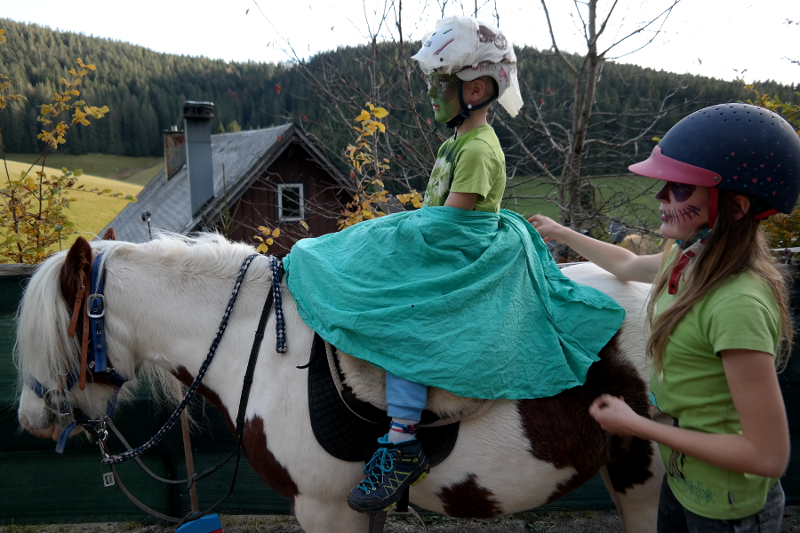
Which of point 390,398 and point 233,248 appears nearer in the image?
point 390,398

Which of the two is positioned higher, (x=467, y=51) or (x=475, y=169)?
(x=467, y=51)

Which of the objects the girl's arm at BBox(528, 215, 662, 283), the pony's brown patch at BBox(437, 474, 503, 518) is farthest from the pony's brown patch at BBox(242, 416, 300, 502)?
the girl's arm at BBox(528, 215, 662, 283)

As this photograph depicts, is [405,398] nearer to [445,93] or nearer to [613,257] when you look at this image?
[613,257]

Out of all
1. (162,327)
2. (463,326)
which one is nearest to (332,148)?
(162,327)

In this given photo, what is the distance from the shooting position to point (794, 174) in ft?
4.46

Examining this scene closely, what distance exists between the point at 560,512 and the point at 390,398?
2464 millimetres

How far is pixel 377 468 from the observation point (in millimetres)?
1749

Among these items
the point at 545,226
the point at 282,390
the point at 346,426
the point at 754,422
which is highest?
the point at 545,226

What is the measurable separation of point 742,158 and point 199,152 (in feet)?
51.9

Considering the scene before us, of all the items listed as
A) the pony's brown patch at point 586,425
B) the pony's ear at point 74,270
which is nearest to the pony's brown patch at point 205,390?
the pony's ear at point 74,270

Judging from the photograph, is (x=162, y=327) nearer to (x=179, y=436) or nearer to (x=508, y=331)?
(x=508, y=331)

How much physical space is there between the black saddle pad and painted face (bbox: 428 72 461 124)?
104 centimetres

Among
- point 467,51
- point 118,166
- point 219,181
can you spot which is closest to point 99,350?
point 467,51

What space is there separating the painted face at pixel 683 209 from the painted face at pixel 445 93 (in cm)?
84
